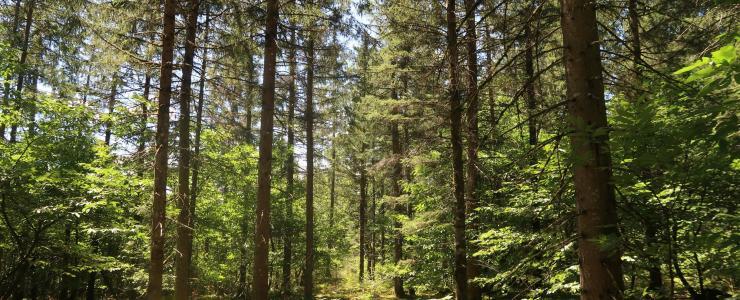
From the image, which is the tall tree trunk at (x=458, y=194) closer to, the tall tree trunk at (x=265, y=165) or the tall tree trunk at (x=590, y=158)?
the tall tree trunk at (x=265, y=165)

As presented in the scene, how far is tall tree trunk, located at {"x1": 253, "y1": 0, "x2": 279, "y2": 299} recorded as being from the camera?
9273mm

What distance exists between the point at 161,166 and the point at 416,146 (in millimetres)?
5773

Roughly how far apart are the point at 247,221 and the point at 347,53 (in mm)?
8198

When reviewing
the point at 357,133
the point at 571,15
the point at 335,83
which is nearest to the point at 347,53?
the point at 335,83

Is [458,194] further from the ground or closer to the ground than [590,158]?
further from the ground

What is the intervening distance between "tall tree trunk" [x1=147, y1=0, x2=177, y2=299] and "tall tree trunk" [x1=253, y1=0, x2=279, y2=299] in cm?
192

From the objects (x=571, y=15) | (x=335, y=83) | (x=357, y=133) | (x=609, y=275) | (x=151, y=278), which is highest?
(x=335, y=83)

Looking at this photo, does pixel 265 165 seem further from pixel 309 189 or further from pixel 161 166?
pixel 309 189

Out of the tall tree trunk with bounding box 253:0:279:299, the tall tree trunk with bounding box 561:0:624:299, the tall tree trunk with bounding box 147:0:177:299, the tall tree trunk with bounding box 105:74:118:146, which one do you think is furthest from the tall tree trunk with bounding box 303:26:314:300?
the tall tree trunk with bounding box 561:0:624:299

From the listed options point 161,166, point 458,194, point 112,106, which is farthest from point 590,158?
point 112,106

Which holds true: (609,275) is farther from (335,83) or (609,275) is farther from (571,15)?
(335,83)

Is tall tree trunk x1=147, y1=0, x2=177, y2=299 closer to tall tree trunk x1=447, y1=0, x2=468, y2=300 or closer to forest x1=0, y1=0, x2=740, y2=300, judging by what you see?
forest x1=0, y1=0, x2=740, y2=300

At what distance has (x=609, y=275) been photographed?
107 inches

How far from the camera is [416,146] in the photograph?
35.5ft
